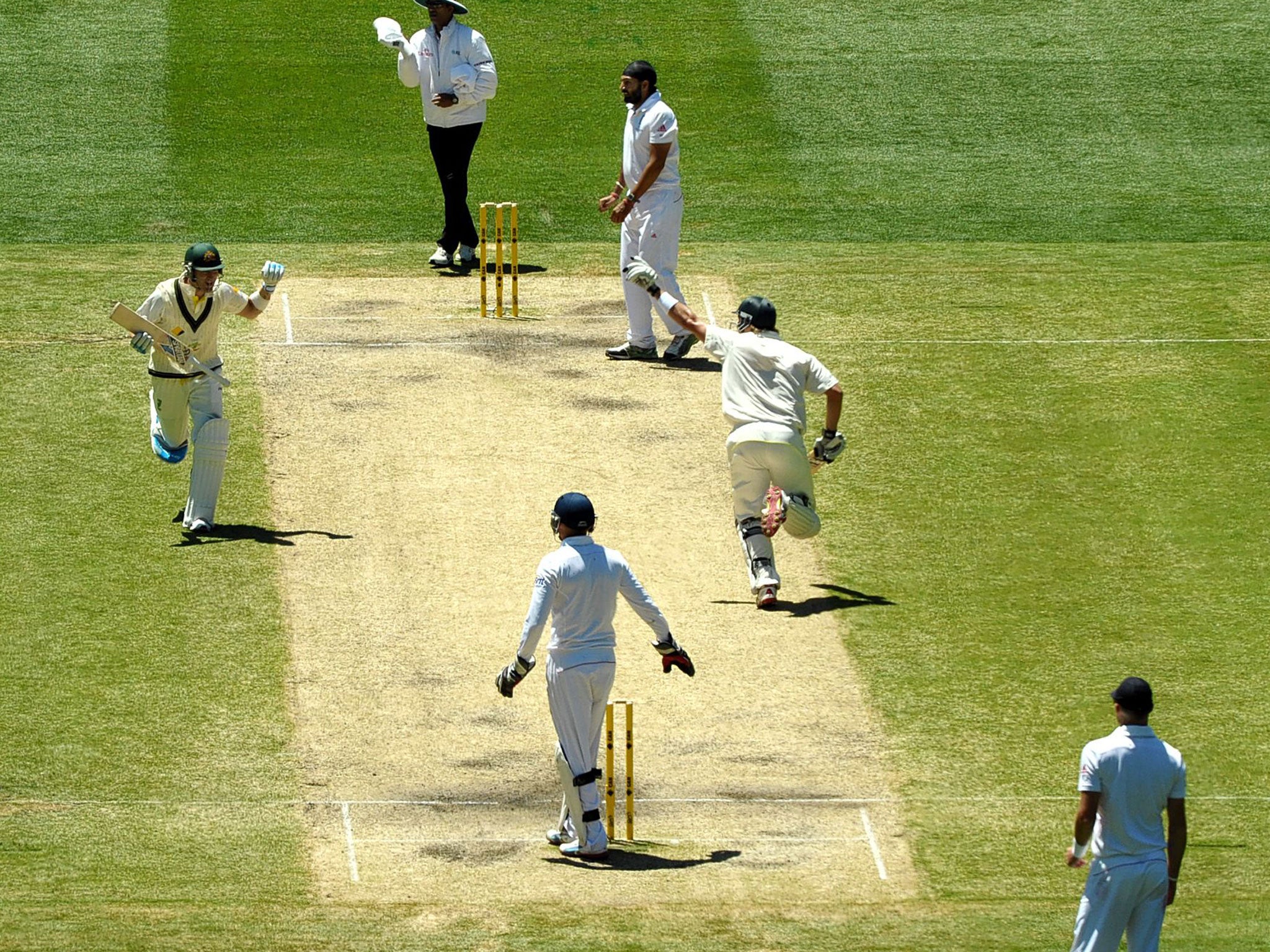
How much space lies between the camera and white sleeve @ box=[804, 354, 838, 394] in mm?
15273

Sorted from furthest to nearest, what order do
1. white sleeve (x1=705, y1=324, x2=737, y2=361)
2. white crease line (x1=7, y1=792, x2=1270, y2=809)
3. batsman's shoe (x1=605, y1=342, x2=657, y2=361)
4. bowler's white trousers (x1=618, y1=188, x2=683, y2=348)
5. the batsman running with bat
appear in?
1. batsman's shoe (x1=605, y1=342, x2=657, y2=361)
2. bowler's white trousers (x1=618, y1=188, x2=683, y2=348)
3. white sleeve (x1=705, y1=324, x2=737, y2=361)
4. the batsman running with bat
5. white crease line (x1=7, y1=792, x2=1270, y2=809)

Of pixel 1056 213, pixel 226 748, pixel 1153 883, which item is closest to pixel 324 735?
pixel 226 748

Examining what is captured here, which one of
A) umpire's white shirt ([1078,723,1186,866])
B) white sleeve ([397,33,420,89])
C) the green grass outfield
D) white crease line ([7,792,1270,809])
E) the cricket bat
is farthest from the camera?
white sleeve ([397,33,420,89])

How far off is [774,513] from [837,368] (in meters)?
4.88

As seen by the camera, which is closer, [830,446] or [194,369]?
[830,446]

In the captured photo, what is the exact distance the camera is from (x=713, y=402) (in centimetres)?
1938

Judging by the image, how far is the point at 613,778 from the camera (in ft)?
40.5

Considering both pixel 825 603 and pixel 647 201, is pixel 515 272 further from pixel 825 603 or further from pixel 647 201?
pixel 825 603

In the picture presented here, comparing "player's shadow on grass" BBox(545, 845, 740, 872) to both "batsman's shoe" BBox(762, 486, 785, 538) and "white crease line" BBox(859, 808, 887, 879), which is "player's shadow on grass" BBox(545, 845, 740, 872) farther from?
"batsman's shoe" BBox(762, 486, 785, 538)

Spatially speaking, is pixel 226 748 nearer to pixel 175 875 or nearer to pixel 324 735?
pixel 324 735

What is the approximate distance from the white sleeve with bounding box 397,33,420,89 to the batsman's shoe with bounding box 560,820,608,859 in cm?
1180

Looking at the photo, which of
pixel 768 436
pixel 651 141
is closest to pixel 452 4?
pixel 651 141

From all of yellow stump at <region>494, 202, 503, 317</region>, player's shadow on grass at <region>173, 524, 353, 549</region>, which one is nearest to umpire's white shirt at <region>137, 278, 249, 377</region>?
→ player's shadow on grass at <region>173, 524, 353, 549</region>

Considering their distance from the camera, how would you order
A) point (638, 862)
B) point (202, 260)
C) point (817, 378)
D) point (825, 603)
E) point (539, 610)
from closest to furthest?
1. point (539, 610)
2. point (638, 862)
3. point (817, 378)
4. point (825, 603)
5. point (202, 260)
